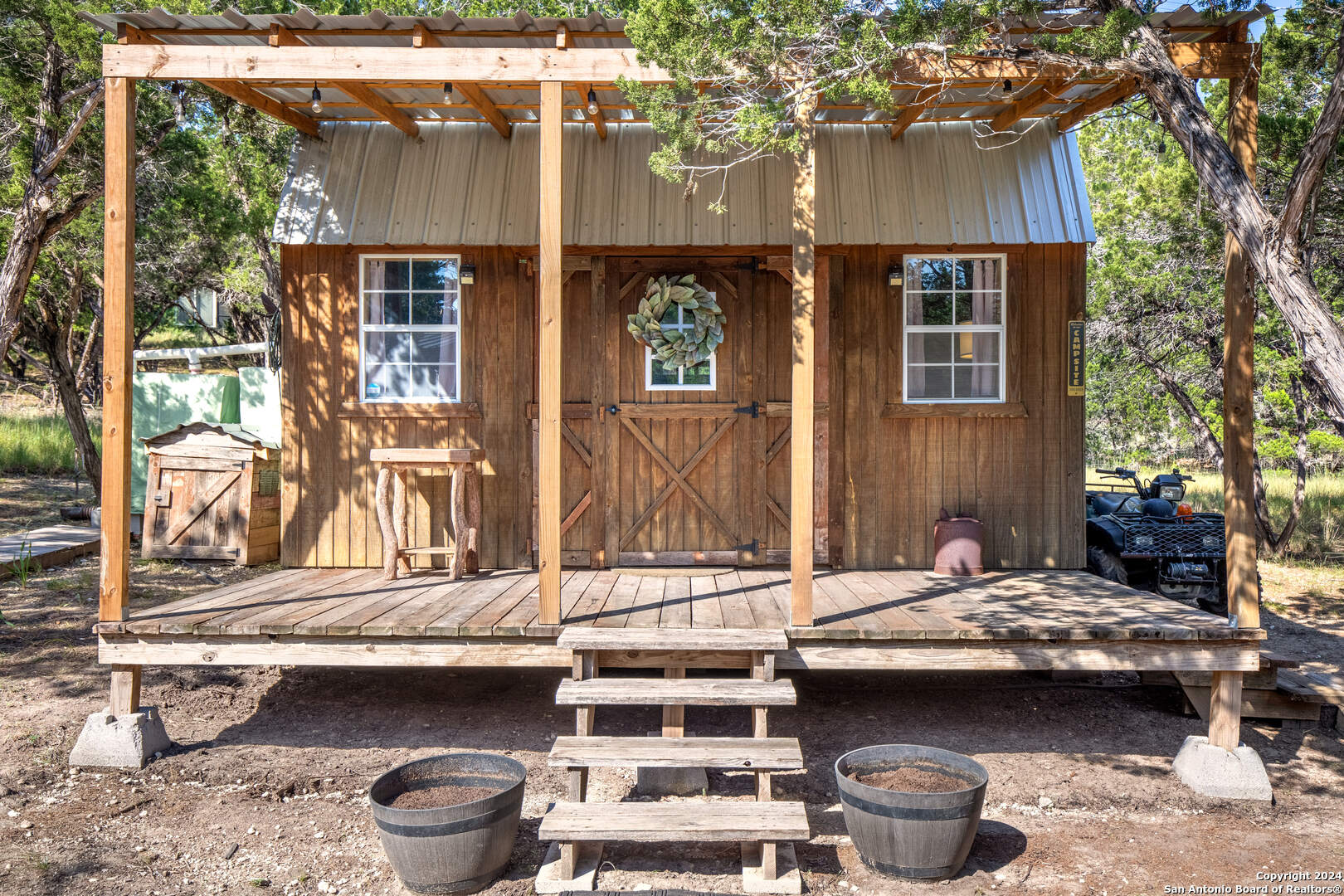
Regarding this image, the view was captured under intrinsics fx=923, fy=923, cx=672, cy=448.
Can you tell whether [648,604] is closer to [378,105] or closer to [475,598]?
[475,598]

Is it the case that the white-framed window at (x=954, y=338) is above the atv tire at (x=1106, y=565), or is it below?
above

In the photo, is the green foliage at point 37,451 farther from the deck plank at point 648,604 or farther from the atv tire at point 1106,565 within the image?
the atv tire at point 1106,565

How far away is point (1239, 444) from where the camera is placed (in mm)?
4832

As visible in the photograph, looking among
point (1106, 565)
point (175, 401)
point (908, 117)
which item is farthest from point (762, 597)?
point (175, 401)

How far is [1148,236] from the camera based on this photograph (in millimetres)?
10680

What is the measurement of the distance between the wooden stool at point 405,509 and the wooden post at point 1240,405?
440 cm

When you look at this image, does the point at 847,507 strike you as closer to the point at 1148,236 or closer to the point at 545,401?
the point at 545,401

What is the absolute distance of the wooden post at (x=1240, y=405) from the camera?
4754 mm

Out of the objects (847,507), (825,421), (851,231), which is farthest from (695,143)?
(847,507)

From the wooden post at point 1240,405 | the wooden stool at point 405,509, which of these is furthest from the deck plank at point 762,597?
the wooden post at point 1240,405

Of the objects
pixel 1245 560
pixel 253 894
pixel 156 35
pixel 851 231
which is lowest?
pixel 253 894

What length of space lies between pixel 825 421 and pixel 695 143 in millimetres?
2510

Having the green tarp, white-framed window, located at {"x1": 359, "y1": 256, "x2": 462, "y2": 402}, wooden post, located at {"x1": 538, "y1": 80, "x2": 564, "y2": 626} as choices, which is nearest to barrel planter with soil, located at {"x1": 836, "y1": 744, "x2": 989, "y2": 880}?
wooden post, located at {"x1": 538, "y1": 80, "x2": 564, "y2": 626}

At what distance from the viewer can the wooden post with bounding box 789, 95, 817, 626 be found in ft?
15.0
